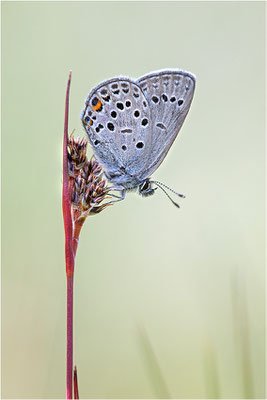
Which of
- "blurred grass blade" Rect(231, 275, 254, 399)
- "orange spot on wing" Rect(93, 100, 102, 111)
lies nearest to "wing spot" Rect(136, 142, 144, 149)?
"orange spot on wing" Rect(93, 100, 102, 111)

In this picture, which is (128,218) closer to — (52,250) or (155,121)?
(52,250)

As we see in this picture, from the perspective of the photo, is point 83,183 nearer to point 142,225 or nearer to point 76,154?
point 76,154

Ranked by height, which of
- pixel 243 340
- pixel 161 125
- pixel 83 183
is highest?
pixel 161 125

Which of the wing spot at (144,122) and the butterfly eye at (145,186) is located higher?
the wing spot at (144,122)

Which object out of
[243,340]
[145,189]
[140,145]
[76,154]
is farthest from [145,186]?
[243,340]

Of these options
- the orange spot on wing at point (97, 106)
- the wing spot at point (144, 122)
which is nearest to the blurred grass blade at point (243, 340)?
the wing spot at point (144, 122)

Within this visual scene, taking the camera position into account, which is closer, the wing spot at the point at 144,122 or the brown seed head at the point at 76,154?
the brown seed head at the point at 76,154

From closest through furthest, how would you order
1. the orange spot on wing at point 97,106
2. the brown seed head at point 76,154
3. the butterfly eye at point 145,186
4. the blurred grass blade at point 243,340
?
1. the blurred grass blade at point 243,340
2. the brown seed head at point 76,154
3. the orange spot on wing at point 97,106
4. the butterfly eye at point 145,186

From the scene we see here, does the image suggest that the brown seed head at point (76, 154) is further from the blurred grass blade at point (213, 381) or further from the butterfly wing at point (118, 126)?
the blurred grass blade at point (213, 381)
